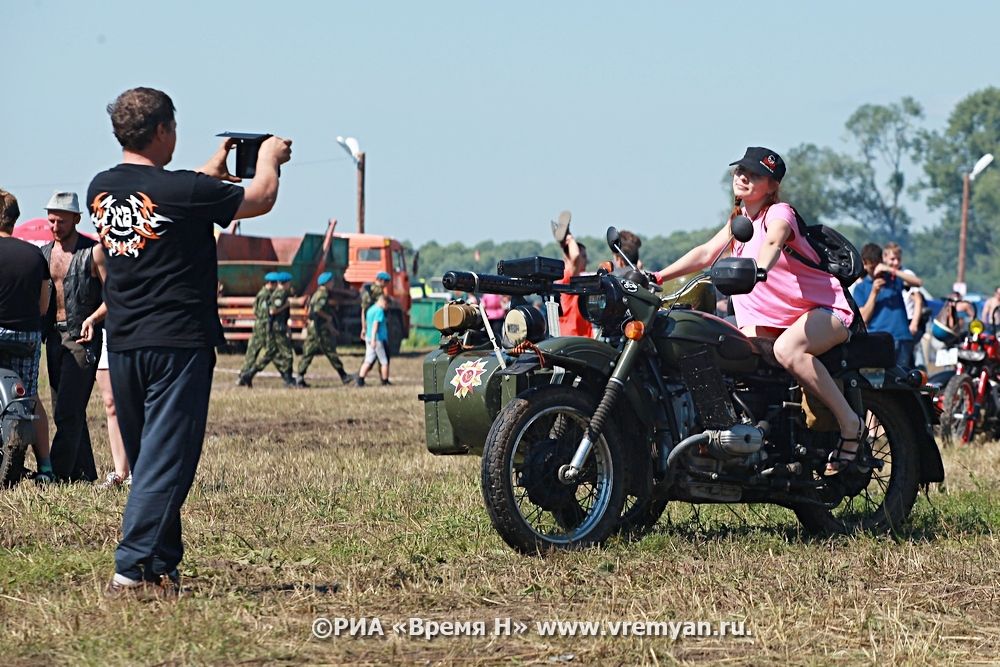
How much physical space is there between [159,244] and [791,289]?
315cm

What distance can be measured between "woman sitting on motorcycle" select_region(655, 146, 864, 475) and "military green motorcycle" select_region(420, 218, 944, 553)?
11 centimetres

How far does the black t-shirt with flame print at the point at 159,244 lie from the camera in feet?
19.6

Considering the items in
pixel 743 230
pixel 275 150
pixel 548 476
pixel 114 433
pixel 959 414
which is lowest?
pixel 959 414

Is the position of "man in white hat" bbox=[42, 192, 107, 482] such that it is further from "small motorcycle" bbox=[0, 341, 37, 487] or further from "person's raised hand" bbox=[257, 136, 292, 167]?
"person's raised hand" bbox=[257, 136, 292, 167]

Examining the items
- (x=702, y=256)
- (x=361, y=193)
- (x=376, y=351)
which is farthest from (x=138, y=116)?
(x=361, y=193)

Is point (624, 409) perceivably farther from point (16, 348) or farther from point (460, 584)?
point (16, 348)

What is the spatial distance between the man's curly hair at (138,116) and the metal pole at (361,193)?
1609 inches

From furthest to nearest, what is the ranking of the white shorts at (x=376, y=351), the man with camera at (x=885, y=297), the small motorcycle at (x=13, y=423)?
the white shorts at (x=376, y=351)
the man with camera at (x=885, y=297)
the small motorcycle at (x=13, y=423)

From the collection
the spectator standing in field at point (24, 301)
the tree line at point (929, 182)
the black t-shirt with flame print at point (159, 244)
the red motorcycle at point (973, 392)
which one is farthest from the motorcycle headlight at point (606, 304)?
the tree line at point (929, 182)

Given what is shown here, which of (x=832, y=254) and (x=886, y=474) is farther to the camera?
(x=886, y=474)

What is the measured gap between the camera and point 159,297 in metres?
6.02

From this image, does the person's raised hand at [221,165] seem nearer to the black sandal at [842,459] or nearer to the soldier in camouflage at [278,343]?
the black sandal at [842,459]

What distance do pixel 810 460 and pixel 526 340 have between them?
161cm

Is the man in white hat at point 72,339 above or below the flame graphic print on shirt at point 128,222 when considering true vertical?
below
